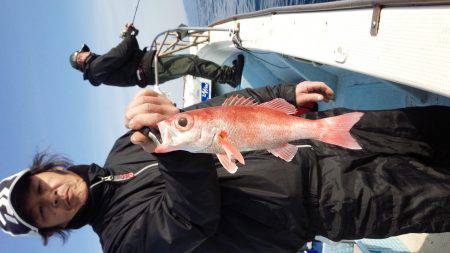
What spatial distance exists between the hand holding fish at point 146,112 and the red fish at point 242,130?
0.36 ft

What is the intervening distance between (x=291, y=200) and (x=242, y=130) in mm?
879

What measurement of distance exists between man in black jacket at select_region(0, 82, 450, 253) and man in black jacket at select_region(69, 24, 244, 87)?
4039 millimetres

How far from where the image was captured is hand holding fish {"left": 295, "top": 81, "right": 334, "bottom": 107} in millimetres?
2816

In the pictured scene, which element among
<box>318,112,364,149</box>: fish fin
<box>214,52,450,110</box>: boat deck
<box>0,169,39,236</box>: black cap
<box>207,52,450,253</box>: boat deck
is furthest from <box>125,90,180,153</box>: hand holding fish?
<box>207,52,450,253</box>: boat deck

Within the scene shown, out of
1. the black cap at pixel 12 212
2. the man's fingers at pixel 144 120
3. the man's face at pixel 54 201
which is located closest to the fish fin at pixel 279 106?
the man's fingers at pixel 144 120

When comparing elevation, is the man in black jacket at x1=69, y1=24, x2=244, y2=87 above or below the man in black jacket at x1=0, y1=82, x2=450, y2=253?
above

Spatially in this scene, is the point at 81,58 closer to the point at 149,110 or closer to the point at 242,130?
the point at 149,110

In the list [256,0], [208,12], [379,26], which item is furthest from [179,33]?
[208,12]

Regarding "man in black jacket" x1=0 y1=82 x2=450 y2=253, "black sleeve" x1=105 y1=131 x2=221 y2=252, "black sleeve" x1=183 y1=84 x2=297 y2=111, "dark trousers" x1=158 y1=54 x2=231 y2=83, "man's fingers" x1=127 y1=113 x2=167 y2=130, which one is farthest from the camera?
"dark trousers" x1=158 y1=54 x2=231 y2=83

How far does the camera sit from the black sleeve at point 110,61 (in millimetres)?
6590

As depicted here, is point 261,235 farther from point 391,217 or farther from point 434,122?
point 434,122

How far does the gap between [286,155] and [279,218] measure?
737 millimetres

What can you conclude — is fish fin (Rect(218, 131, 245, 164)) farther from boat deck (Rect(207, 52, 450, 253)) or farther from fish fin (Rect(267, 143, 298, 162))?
boat deck (Rect(207, 52, 450, 253))

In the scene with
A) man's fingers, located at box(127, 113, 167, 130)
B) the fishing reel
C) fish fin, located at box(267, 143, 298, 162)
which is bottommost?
fish fin, located at box(267, 143, 298, 162)
